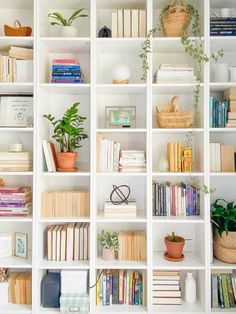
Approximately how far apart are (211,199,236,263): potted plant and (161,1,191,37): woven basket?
140 cm

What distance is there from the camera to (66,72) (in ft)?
→ 7.33

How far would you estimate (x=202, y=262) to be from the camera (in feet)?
7.18

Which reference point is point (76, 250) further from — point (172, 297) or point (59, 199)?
point (172, 297)

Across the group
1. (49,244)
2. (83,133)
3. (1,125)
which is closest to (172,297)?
(49,244)

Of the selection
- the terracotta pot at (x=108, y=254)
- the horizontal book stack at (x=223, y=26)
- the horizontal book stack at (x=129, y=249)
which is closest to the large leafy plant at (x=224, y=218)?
the horizontal book stack at (x=129, y=249)

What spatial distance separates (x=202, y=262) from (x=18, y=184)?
163cm

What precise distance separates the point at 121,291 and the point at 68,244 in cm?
55

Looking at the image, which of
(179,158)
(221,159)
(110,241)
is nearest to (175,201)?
(179,158)

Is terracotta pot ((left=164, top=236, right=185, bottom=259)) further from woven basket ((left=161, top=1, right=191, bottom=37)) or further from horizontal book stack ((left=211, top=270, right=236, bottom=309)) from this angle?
woven basket ((left=161, top=1, right=191, bottom=37))

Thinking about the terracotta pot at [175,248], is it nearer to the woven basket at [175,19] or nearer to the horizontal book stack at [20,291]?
the horizontal book stack at [20,291]

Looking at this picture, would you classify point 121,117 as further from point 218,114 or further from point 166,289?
point 166,289

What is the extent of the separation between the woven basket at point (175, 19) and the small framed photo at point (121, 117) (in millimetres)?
647

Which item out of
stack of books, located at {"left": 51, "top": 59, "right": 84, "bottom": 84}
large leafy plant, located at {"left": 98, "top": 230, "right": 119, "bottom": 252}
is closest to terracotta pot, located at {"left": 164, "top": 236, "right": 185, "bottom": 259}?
large leafy plant, located at {"left": 98, "top": 230, "right": 119, "bottom": 252}

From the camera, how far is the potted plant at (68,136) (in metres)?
2.17
